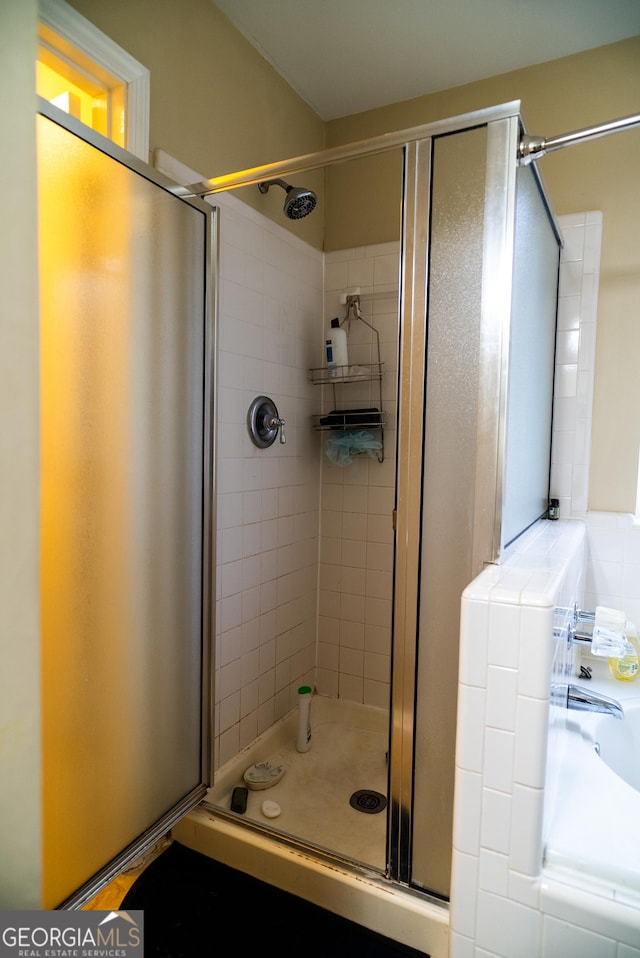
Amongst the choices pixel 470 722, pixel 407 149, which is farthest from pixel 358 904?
pixel 407 149

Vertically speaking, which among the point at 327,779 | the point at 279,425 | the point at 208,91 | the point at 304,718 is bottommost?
the point at 327,779

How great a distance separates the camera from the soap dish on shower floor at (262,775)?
Result: 174cm

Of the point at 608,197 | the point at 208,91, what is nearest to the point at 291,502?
the point at 208,91

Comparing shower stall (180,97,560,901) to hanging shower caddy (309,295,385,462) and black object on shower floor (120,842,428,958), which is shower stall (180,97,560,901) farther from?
black object on shower floor (120,842,428,958)

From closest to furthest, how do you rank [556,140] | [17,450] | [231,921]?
[17,450] → [556,140] → [231,921]

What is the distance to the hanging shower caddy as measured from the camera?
209 cm

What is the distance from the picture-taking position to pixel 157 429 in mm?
1279

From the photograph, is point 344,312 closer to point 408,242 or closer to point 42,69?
point 408,242

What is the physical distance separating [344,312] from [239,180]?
0.95m

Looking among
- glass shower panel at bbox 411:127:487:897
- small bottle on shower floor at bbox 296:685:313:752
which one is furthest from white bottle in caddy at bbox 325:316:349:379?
small bottle on shower floor at bbox 296:685:313:752

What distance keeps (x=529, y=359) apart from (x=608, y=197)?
0.88 metres

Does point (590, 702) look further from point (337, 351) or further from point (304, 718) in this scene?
point (337, 351)

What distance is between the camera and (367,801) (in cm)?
173

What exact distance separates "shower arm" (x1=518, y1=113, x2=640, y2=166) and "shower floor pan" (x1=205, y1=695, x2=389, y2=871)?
65.8 inches
